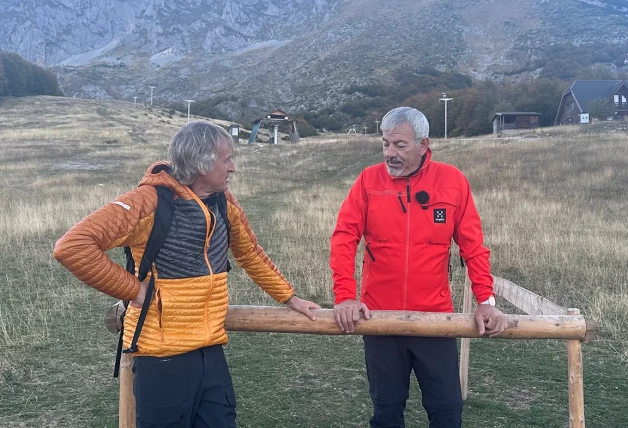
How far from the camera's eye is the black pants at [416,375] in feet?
9.75

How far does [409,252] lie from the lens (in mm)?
2982

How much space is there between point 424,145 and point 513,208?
460 inches

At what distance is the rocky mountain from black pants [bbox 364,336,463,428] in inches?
3386

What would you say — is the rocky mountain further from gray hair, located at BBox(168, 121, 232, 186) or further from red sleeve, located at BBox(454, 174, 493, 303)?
gray hair, located at BBox(168, 121, 232, 186)

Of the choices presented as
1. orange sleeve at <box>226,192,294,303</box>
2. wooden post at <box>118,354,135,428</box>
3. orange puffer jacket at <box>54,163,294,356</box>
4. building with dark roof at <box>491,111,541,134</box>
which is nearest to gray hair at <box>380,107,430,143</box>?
Answer: orange sleeve at <box>226,192,294,303</box>

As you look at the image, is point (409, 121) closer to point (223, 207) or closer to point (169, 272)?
point (223, 207)

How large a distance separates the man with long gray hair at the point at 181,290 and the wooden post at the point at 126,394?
132 millimetres

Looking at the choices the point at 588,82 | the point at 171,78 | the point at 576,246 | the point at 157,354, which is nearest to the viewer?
the point at 157,354

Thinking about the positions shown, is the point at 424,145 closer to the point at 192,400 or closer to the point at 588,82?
the point at 192,400

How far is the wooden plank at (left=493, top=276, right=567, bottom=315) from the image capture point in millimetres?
3318

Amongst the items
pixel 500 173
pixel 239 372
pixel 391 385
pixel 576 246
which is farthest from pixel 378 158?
pixel 391 385

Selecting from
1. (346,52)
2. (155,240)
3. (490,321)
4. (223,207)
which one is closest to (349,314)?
(490,321)

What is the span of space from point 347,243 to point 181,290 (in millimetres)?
864

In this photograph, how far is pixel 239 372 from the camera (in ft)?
17.0
